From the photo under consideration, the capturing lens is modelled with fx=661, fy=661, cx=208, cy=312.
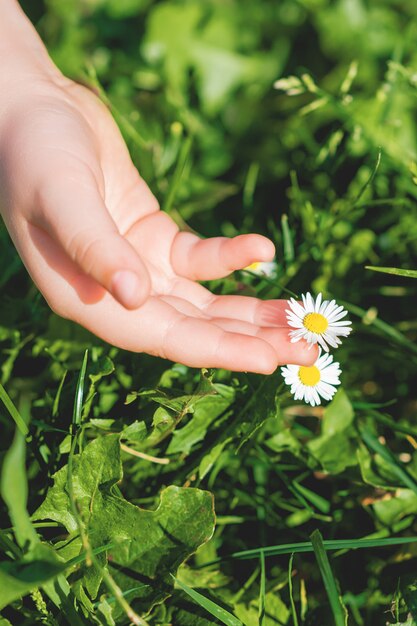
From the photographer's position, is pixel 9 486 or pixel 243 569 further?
pixel 243 569

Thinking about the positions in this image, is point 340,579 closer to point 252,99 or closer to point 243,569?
point 243,569

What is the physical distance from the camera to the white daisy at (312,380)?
1.02 metres

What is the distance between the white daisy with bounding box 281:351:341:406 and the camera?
102cm

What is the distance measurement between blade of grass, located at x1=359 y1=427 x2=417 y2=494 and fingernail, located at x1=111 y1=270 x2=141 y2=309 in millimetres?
516

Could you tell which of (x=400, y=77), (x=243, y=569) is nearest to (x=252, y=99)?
(x=400, y=77)

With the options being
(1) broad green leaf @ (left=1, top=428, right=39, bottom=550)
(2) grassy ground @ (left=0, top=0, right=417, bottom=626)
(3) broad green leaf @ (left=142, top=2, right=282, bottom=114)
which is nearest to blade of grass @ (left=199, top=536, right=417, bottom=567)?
(2) grassy ground @ (left=0, top=0, right=417, bottom=626)

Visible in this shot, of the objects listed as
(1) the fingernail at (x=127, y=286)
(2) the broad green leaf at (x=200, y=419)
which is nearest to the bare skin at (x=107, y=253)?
(1) the fingernail at (x=127, y=286)

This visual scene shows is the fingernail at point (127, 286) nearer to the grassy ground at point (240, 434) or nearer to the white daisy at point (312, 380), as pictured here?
the grassy ground at point (240, 434)

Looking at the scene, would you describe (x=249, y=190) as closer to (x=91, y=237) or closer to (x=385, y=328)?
(x=385, y=328)

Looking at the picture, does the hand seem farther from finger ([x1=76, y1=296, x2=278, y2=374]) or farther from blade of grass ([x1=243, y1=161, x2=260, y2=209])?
blade of grass ([x1=243, y1=161, x2=260, y2=209])

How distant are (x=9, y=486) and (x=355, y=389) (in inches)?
35.3

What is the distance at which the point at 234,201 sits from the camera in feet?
6.07

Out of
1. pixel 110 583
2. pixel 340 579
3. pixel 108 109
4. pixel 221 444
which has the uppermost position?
pixel 108 109

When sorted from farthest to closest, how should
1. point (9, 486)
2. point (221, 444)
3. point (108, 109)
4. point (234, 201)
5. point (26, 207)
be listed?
point (234, 201) → point (108, 109) → point (221, 444) → point (26, 207) → point (9, 486)
